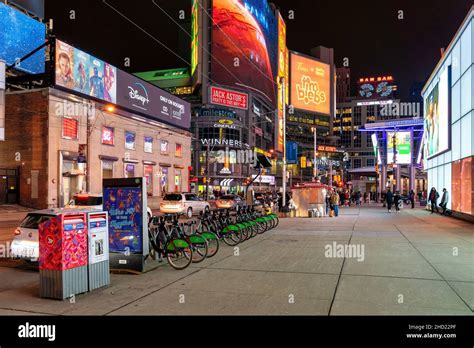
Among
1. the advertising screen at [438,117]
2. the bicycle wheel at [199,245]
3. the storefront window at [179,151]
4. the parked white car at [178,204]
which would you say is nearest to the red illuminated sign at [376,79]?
the storefront window at [179,151]

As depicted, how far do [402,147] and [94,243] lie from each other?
42936 mm

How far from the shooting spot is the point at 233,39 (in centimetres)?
9119

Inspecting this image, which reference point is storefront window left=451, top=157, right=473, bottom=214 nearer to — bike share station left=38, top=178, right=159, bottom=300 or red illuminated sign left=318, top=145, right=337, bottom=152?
bike share station left=38, top=178, right=159, bottom=300

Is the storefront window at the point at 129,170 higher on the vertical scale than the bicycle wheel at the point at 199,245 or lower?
higher

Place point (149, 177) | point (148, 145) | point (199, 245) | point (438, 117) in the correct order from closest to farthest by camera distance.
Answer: point (199, 245) → point (438, 117) → point (149, 177) → point (148, 145)

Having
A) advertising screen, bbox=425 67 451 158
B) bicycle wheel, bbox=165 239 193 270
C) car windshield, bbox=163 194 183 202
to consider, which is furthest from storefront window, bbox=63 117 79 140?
advertising screen, bbox=425 67 451 158

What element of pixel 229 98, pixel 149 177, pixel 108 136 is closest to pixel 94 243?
pixel 108 136

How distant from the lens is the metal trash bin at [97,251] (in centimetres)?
749

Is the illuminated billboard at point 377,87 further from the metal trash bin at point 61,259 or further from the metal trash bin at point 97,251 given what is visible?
the metal trash bin at point 61,259

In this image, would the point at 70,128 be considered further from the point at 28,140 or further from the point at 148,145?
the point at 148,145

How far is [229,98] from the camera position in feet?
277

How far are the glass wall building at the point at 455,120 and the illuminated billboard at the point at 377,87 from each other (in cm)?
16512

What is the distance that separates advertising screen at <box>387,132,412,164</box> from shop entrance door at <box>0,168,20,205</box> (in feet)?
118
